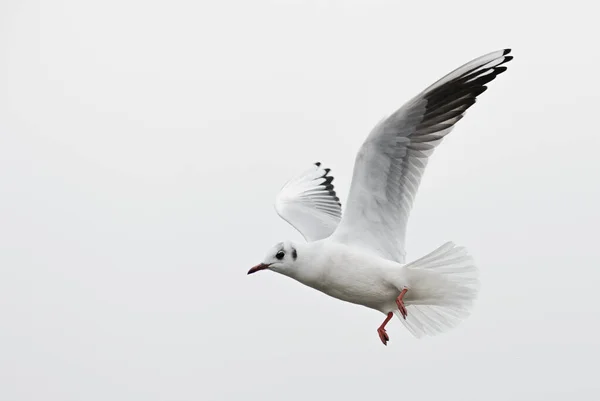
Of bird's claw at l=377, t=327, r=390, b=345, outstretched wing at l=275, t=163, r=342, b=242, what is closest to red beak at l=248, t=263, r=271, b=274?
bird's claw at l=377, t=327, r=390, b=345

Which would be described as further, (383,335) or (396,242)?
(396,242)

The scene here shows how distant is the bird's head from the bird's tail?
817mm

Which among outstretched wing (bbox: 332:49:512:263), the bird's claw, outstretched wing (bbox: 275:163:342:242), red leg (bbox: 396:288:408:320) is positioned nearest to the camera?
outstretched wing (bbox: 332:49:512:263)

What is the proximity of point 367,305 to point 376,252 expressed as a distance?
0.39m

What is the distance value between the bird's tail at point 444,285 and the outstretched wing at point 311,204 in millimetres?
1466

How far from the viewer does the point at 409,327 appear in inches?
348

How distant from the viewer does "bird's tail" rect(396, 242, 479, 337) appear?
27.7 feet

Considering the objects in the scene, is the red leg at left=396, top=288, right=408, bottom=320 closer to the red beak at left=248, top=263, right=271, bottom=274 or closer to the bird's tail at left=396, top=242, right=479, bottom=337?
the bird's tail at left=396, top=242, right=479, bottom=337

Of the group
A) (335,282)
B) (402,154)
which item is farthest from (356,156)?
(335,282)

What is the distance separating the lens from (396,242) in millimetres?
8820

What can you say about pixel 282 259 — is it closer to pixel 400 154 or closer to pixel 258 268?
pixel 258 268

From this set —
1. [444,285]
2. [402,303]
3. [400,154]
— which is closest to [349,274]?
[402,303]

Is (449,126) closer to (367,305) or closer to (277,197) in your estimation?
(367,305)

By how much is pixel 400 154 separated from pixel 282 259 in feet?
3.62
